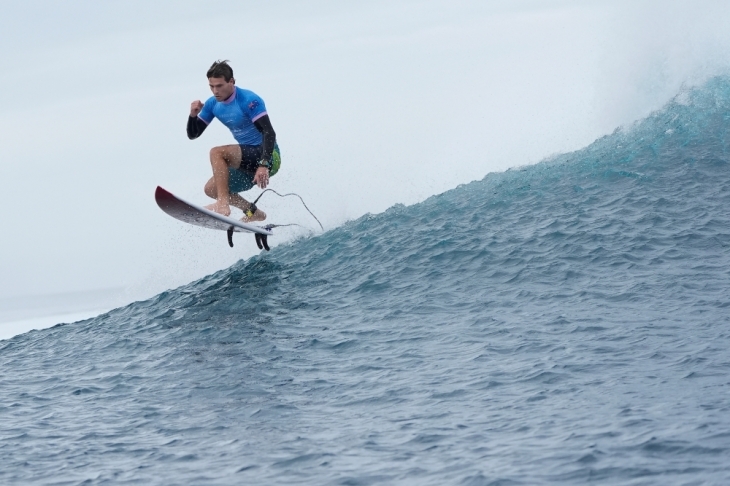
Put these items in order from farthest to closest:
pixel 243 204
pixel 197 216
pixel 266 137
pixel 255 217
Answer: pixel 255 217, pixel 243 204, pixel 197 216, pixel 266 137

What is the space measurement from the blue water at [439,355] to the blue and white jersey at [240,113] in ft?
7.26

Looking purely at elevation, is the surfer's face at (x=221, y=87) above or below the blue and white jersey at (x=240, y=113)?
above

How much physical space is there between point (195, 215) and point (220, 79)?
1953 mm

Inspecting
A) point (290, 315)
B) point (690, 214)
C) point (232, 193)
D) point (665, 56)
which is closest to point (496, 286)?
point (290, 315)

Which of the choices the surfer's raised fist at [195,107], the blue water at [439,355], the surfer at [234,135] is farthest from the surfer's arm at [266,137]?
the blue water at [439,355]

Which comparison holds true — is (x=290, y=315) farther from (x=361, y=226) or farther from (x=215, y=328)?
(x=361, y=226)

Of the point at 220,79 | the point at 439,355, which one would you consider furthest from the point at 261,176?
the point at 439,355

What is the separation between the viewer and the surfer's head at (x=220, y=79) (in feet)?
37.2

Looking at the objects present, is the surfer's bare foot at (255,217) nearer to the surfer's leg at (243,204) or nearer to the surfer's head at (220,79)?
the surfer's leg at (243,204)

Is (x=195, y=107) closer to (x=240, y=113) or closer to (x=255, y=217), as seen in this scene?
(x=240, y=113)

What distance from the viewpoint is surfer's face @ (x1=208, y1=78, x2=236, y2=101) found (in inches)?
446

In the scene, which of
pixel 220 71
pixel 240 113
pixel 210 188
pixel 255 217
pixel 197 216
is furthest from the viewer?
pixel 255 217

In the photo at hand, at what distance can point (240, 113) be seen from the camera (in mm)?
11766

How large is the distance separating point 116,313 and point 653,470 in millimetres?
9516
